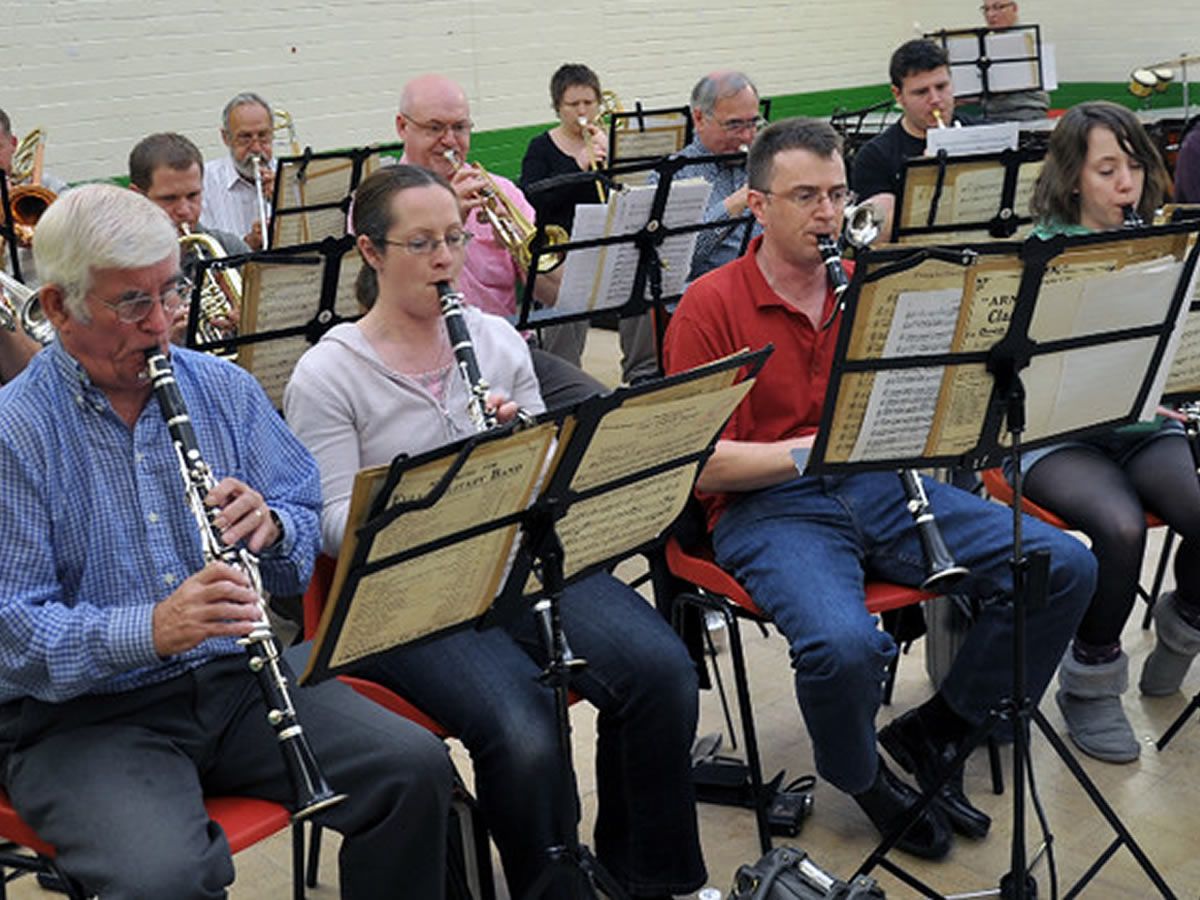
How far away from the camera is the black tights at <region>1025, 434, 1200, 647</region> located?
138 inches


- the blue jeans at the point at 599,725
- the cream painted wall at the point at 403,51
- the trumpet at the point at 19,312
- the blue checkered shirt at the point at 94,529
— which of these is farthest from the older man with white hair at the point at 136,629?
the cream painted wall at the point at 403,51

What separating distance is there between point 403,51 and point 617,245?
415 centimetres

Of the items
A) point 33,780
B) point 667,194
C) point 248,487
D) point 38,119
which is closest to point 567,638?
point 248,487

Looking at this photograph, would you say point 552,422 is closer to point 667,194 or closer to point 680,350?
point 680,350

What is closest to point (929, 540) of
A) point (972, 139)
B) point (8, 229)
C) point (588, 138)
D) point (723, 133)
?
point (8, 229)

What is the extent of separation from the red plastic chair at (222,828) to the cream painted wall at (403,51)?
5.04 metres

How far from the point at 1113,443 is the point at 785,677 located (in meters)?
1.04

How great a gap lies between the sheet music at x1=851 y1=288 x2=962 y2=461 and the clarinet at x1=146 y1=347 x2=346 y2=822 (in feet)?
3.51

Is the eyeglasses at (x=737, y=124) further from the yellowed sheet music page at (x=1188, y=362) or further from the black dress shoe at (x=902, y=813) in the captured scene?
the black dress shoe at (x=902, y=813)

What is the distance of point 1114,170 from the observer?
3867 millimetres

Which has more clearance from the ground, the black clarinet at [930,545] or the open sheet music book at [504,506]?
the open sheet music book at [504,506]

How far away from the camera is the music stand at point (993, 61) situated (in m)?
8.83

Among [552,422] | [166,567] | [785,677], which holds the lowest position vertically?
[785,677]

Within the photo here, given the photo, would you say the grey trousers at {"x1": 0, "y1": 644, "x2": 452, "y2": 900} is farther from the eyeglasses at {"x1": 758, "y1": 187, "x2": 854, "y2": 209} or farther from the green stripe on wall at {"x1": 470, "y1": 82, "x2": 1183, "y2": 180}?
the green stripe on wall at {"x1": 470, "y1": 82, "x2": 1183, "y2": 180}
